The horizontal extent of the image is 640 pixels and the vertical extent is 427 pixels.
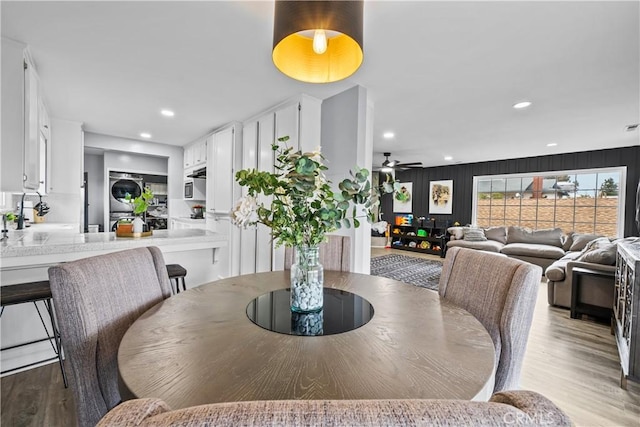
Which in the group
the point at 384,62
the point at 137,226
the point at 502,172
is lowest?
the point at 137,226

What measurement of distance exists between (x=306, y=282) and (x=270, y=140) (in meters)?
2.44

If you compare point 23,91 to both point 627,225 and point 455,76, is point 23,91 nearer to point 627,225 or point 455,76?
point 455,76

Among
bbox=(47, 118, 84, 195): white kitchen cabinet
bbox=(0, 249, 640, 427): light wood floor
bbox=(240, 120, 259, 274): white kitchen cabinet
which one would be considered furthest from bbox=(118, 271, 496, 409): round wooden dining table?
bbox=(47, 118, 84, 195): white kitchen cabinet

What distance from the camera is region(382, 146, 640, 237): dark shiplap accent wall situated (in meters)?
4.86

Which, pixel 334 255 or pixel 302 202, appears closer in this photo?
pixel 302 202

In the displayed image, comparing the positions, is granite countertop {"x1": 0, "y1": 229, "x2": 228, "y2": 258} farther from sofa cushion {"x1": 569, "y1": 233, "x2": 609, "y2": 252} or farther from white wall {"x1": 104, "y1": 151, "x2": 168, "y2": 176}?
sofa cushion {"x1": 569, "y1": 233, "x2": 609, "y2": 252}

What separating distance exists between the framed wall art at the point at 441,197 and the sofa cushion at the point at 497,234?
128 centimetres

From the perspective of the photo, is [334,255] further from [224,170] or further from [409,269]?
[409,269]

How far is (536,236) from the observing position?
224 inches

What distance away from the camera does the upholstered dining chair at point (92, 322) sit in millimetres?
853

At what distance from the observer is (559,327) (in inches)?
112

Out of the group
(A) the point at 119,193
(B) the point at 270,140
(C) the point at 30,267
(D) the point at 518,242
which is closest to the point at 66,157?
(A) the point at 119,193

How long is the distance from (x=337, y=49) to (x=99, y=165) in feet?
20.6

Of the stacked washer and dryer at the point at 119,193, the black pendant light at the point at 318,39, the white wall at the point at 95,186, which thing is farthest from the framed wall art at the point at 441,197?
the white wall at the point at 95,186
